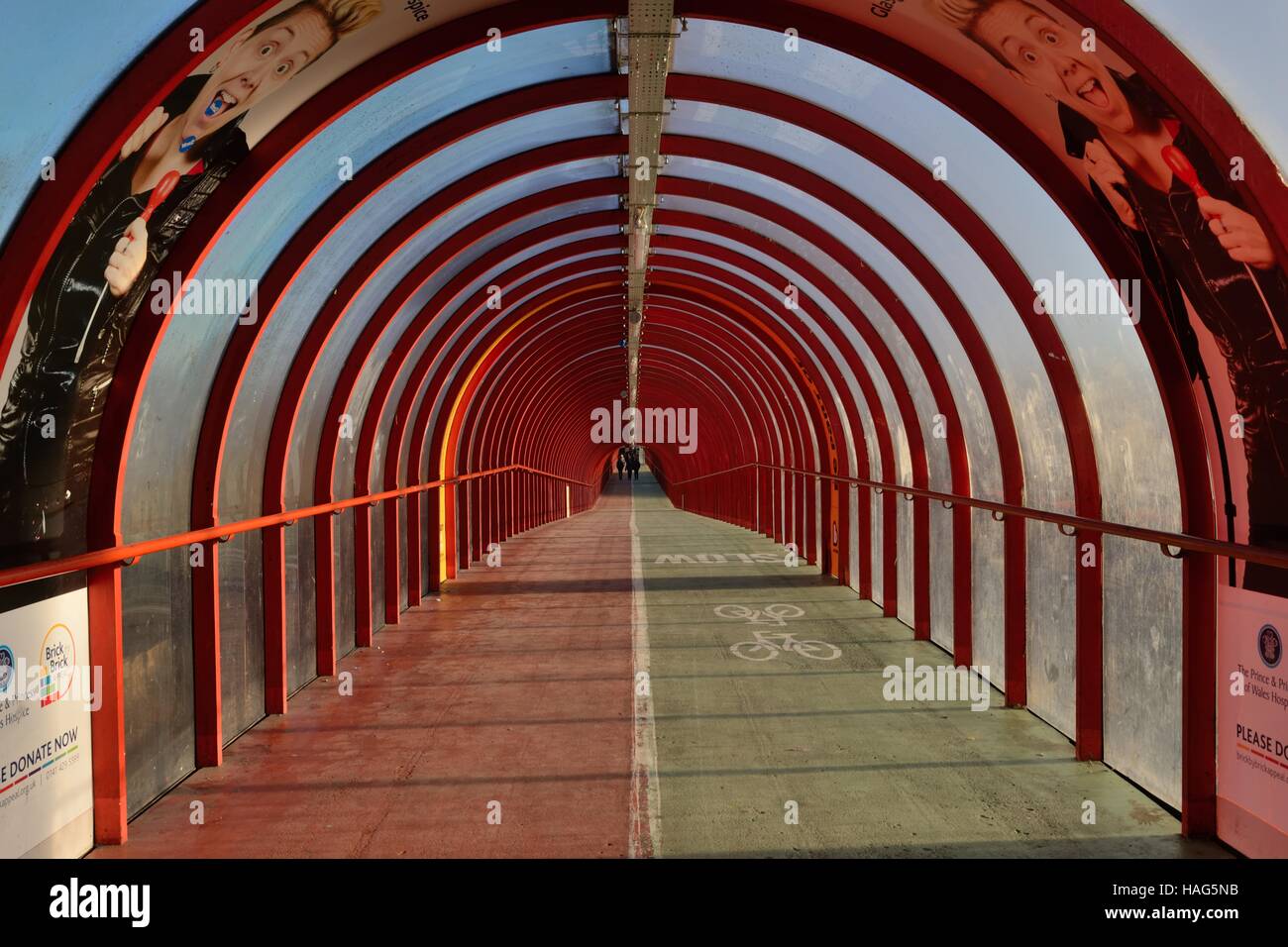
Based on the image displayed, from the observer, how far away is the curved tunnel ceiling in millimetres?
5203

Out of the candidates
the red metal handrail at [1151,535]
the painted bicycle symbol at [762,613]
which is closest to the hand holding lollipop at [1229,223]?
the red metal handrail at [1151,535]

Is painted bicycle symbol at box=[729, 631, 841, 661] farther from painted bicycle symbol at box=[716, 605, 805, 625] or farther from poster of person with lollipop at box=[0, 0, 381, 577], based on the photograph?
poster of person with lollipop at box=[0, 0, 381, 577]

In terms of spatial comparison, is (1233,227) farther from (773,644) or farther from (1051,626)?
(773,644)

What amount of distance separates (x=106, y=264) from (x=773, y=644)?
263 inches

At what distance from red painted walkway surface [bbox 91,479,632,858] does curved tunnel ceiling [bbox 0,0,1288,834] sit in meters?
0.97

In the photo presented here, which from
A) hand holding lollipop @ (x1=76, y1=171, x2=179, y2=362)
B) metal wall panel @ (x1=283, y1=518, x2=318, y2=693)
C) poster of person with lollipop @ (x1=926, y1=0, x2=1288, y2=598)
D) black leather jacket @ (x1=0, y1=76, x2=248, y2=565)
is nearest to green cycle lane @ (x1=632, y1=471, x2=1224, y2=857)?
poster of person with lollipop @ (x1=926, y1=0, x2=1288, y2=598)

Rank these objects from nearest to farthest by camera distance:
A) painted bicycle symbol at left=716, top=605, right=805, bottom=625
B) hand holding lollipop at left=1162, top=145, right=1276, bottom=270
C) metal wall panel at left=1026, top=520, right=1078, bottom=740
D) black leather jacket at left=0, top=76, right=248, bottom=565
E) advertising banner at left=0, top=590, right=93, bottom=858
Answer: hand holding lollipop at left=1162, top=145, right=1276, bottom=270, advertising banner at left=0, top=590, right=93, bottom=858, black leather jacket at left=0, top=76, right=248, bottom=565, metal wall panel at left=1026, top=520, right=1078, bottom=740, painted bicycle symbol at left=716, top=605, right=805, bottom=625

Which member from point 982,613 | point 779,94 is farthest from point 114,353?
point 982,613

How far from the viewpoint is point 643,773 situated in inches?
241

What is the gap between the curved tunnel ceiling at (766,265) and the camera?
17.1 feet

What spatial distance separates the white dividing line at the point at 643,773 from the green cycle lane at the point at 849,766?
4cm

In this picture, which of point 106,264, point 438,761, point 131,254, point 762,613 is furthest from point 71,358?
point 762,613

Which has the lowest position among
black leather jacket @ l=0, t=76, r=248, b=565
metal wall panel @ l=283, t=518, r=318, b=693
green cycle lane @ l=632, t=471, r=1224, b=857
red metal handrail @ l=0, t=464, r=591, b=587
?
green cycle lane @ l=632, t=471, r=1224, b=857

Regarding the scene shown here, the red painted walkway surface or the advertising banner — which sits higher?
the advertising banner
